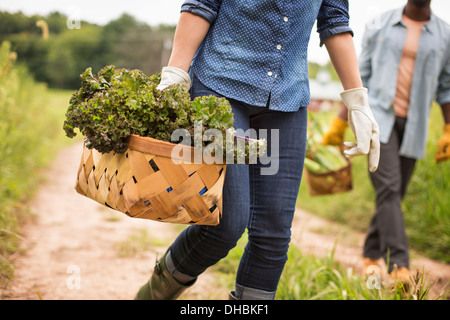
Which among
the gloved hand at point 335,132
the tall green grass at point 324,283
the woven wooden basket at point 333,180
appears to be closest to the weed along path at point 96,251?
the tall green grass at point 324,283

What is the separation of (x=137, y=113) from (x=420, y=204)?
335 centimetres

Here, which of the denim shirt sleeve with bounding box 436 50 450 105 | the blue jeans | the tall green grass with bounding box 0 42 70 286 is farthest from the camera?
the denim shirt sleeve with bounding box 436 50 450 105

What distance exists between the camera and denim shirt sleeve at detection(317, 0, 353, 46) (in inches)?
65.4

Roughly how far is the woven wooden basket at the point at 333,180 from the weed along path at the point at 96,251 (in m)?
0.36

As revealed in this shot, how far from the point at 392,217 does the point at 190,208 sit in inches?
71.5

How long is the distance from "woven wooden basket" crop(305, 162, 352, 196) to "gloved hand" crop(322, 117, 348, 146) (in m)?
0.29

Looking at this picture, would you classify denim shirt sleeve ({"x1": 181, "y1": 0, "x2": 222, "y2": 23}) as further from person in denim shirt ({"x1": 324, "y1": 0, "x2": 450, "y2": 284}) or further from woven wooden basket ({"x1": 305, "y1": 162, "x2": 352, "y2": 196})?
woven wooden basket ({"x1": 305, "y1": 162, "x2": 352, "y2": 196})

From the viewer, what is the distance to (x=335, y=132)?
2.95 m

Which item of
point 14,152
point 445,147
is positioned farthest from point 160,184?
point 14,152

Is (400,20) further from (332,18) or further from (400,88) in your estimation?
(332,18)

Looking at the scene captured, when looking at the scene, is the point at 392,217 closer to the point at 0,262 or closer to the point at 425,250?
the point at 425,250

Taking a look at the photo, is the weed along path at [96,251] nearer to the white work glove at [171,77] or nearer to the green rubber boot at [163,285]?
the green rubber boot at [163,285]

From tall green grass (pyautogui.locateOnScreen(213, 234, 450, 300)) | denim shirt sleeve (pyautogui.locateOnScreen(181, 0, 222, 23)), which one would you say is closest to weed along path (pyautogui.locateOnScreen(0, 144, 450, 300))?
tall green grass (pyautogui.locateOnScreen(213, 234, 450, 300))

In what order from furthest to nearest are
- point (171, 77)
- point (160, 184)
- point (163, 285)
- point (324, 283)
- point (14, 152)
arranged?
point (14, 152) < point (324, 283) < point (163, 285) < point (171, 77) < point (160, 184)
